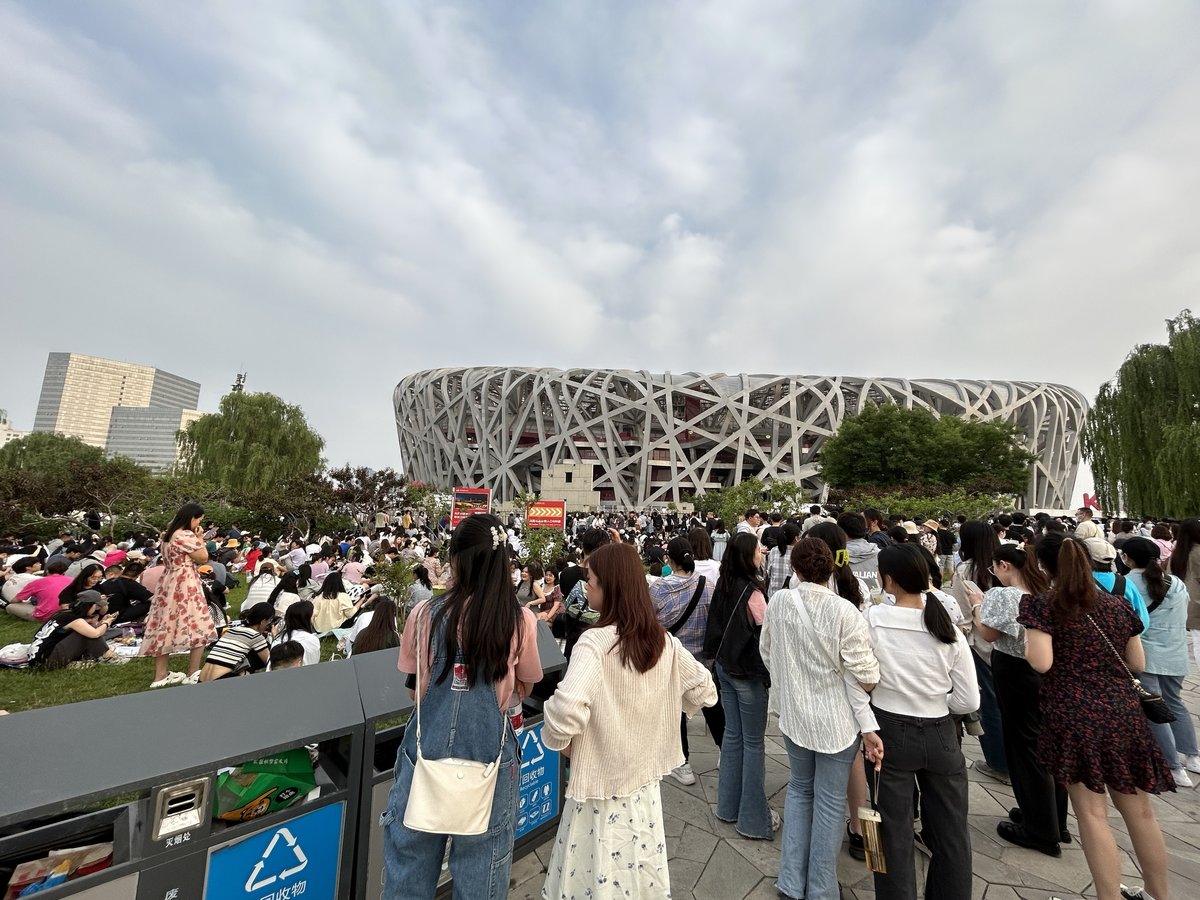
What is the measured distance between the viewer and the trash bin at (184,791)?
161cm

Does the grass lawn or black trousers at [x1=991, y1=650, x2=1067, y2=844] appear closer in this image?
black trousers at [x1=991, y1=650, x2=1067, y2=844]

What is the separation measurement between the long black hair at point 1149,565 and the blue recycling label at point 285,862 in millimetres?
5457

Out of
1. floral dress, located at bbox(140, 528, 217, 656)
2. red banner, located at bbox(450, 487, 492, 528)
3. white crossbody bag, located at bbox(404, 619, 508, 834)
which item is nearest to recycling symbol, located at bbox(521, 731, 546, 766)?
white crossbody bag, located at bbox(404, 619, 508, 834)

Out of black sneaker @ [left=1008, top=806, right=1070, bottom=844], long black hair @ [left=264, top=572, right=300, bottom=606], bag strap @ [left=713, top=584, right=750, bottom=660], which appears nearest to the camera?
black sneaker @ [left=1008, top=806, right=1070, bottom=844]

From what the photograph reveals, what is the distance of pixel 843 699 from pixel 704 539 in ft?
8.00

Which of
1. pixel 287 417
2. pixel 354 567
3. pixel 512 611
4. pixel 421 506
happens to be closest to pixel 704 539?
pixel 512 611

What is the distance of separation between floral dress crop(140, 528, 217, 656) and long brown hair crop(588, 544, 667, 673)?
510cm

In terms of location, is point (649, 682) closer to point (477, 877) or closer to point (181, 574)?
point (477, 877)

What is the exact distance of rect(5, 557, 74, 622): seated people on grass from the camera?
24.9 ft

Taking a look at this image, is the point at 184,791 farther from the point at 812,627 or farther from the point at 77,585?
the point at 77,585

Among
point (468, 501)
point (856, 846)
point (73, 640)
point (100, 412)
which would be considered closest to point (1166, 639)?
point (856, 846)

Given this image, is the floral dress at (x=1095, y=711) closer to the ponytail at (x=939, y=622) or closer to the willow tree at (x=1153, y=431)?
the ponytail at (x=939, y=622)

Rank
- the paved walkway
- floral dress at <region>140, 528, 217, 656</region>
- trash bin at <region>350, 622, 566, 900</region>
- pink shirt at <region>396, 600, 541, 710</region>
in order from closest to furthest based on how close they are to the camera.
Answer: pink shirt at <region>396, 600, 541, 710</region> < trash bin at <region>350, 622, 566, 900</region> < the paved walkway < floral dress at <region>140, 528, 217, 656</region>

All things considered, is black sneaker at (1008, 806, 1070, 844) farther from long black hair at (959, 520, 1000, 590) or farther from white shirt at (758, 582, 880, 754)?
white shirt at (758, 582, 880, 754)
